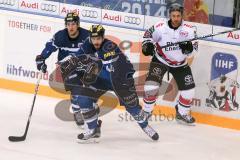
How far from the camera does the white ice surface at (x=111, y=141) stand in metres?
4.80

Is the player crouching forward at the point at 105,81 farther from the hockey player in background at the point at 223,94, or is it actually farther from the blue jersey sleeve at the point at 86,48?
the hockey player in background at the point at 223,94

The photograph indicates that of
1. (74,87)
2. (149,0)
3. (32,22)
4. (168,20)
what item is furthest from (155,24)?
(32,22)

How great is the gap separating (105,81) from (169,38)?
2.71 feet

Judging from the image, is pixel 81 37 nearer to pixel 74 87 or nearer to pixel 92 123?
pixel 74 87

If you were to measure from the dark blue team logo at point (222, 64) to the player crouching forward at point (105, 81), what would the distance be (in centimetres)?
96

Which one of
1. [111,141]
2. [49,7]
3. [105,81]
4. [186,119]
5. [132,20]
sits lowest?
[111,141]

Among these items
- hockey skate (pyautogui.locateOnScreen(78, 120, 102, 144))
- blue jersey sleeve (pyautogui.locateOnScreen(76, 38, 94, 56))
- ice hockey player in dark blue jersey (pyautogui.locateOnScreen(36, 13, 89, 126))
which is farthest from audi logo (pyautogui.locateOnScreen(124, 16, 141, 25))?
hockey skate (pyautogui.locateOnScreen(78, 120, 102, 144))

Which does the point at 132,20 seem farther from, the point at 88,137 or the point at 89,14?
the point at 88,137

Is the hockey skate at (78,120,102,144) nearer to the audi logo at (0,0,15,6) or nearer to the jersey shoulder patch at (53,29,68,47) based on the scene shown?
the jersey shoulder patch at (53,29,68,47)

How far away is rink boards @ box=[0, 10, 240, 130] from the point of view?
569 centimetres

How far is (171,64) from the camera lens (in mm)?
5660

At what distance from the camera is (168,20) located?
221 inches

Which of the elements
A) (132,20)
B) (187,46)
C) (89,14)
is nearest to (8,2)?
(89,14)

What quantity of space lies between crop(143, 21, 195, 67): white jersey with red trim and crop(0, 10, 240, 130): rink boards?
0.81 feet
